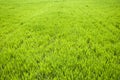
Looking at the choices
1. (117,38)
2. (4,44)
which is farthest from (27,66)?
(117,38)

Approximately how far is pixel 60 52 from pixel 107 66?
1.23 metres

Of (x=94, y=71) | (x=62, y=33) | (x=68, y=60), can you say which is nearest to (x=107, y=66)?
(x=94, y=71)

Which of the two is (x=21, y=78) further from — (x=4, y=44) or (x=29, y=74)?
(x=4, y=44)

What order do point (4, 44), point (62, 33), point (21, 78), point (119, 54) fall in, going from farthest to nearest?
point (62, 33)
point (4, 44)
point (119, 54)
point (21, 78)

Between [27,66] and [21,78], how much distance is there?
35cm

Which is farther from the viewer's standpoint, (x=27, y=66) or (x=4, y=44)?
(x=4, y=44)

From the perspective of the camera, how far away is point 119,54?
117 inches

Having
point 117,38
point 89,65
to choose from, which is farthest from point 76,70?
point 117,38

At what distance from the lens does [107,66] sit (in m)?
2.44

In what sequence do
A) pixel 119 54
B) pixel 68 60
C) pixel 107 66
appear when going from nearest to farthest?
1. pixel 107 66
2. pixel 68 60
3. pixel 119 54

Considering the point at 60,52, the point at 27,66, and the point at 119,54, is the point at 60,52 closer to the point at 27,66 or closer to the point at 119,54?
the point at 27,66

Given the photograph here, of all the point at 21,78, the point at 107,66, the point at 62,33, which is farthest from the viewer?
the point at 62,33

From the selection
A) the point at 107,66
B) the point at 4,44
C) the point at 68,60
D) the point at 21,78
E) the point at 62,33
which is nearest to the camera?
the point at 21,78

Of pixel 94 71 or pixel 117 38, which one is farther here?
pixel 117 38
